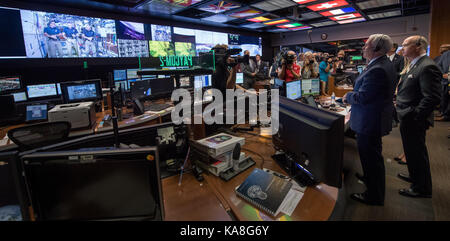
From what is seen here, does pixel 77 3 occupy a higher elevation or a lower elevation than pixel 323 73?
higher

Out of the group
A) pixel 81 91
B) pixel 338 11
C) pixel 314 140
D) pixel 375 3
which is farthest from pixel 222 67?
pixel 338 11

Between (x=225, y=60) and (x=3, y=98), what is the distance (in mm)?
3096

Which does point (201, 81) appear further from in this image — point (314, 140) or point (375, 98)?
point (314, 140)

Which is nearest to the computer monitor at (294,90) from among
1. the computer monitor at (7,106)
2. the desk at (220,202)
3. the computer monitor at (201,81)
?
the desk at (220,202)

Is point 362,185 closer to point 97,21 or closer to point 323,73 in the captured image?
point 323,73

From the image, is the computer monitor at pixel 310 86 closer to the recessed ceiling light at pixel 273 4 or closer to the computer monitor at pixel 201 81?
the computer monitor at pixel 201 81

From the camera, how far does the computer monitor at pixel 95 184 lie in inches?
33.0

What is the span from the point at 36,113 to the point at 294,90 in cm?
363

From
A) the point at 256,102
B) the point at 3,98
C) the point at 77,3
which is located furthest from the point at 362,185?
the point at 77,3

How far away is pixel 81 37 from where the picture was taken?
4891mm

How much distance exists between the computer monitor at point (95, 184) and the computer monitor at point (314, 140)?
768mm

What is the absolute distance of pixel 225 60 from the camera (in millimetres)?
2186

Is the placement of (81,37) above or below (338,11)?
below

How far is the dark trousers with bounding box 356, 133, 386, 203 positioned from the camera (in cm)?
194
